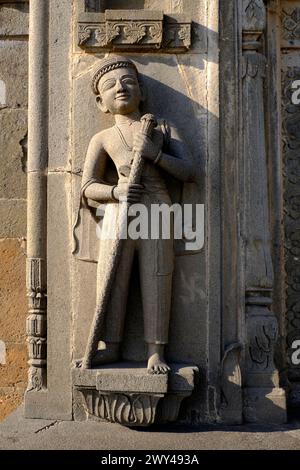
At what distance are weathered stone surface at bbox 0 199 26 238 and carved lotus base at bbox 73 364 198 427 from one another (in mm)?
1399

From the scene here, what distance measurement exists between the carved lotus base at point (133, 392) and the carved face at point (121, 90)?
158 cm

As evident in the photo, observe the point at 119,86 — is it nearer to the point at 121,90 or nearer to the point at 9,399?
the point at 121,90

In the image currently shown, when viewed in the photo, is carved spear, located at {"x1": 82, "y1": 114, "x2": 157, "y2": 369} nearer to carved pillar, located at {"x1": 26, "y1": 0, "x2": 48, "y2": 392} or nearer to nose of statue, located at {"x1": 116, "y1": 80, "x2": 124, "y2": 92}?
nose of statue, located at {"x1": 116, "y1": 80, "x2": 124, "y2": 92}

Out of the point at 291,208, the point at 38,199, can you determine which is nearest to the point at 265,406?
the point at 291,208

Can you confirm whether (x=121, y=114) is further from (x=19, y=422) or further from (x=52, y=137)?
(x=19, y=422)

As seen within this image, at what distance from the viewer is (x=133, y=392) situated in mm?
3107

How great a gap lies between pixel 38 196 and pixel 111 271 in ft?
2.60

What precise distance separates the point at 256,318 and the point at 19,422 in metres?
1.64

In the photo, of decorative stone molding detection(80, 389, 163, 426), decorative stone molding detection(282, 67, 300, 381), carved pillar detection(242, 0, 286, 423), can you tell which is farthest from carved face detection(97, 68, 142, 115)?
decorative stone molding detection(80, 389, 163, 426)

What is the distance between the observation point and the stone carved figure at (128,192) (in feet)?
10.5

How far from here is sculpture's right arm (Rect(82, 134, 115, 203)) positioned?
327 centimetres
